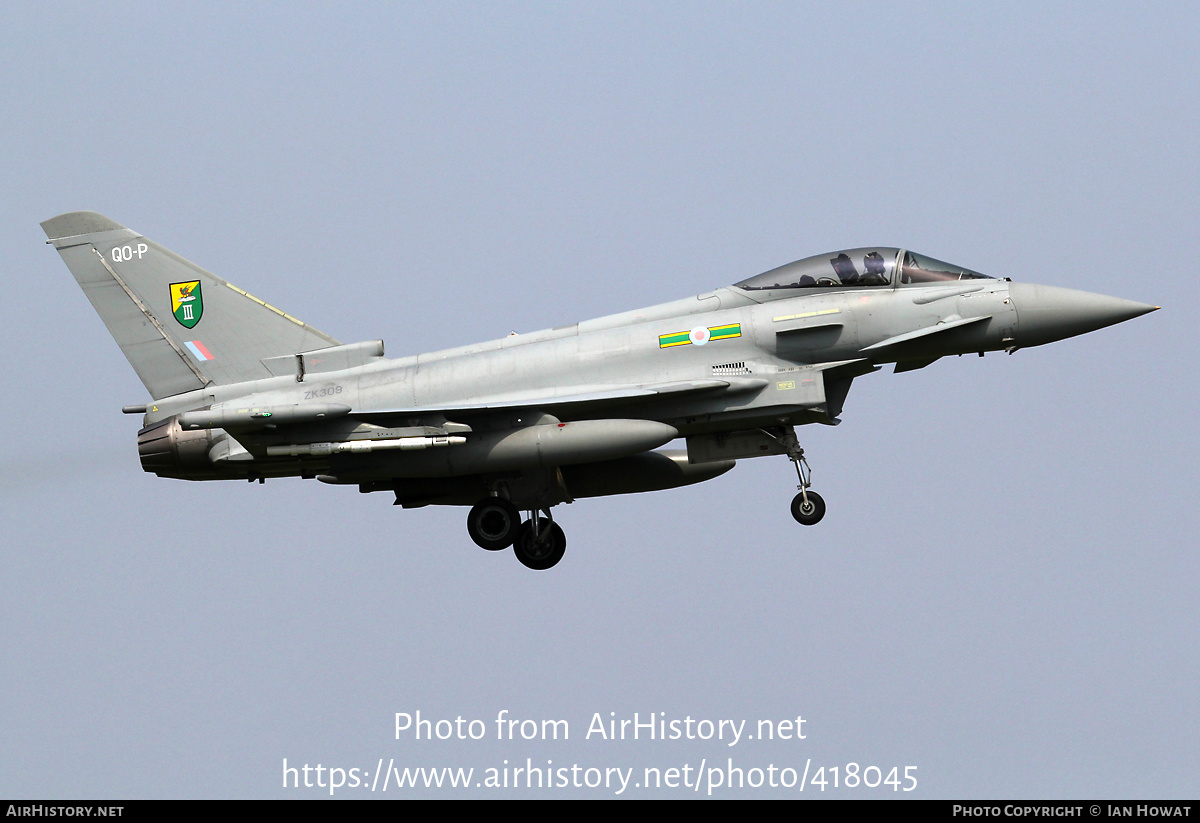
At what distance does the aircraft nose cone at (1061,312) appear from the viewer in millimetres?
17016

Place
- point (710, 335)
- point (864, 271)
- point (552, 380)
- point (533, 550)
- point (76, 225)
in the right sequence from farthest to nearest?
point (76, 225) → point (533, 550) → point (552, 380) → point (710, 335) → point (864, 271)

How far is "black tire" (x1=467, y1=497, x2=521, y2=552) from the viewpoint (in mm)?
18562

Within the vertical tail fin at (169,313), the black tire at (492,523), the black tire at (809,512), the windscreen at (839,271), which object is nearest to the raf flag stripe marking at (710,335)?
the windscreen at (839,271)

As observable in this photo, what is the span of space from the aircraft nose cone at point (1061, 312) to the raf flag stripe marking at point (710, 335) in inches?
127

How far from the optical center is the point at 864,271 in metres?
17.5

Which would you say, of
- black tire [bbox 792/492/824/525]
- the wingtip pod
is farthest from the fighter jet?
the wingtip pod

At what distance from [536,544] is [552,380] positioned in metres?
2.44

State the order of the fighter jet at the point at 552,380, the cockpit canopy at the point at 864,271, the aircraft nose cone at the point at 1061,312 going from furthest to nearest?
the cockpit canopy at the point at 864,271 < the fighter jet at the point at 552,380 < the aircraft nose cone at the point at 1061,312

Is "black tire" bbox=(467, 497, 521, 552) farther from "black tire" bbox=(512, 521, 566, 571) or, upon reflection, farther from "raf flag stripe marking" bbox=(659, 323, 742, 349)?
"raf flag stripe marking" bbox=(659, 323, 742, 349)

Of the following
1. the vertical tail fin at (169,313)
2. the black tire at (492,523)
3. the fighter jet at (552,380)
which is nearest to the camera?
the fighter jet at (552,380)

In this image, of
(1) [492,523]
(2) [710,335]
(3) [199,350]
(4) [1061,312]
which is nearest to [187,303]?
(3) [199,350]

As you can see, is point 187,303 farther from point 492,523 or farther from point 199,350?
point 492,523

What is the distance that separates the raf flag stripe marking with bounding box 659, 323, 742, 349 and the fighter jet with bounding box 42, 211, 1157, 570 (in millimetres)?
20

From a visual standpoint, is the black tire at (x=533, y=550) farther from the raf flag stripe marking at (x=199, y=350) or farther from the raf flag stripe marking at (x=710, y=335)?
the raf flag stripe marking at (x=199, y=350)
